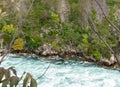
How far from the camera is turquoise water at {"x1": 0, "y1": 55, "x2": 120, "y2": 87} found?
8.06m

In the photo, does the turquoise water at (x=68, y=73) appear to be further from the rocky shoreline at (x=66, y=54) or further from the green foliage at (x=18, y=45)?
the green foliage at (x=18, y=45)

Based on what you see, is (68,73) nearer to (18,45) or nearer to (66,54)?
(66,54)

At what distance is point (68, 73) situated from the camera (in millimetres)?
8875

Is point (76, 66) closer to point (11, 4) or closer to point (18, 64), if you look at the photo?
point (18, 64)

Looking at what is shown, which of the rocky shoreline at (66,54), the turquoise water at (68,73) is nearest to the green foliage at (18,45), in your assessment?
the turquoise water at (68,73)

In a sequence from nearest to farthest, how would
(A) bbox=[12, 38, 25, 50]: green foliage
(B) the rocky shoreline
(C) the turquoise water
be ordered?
(A) bbox=[12, 38, 25, 50]: green foliage, (C) the turquoise water, (B) the rocky shoreline

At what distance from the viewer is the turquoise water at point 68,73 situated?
8.06 m

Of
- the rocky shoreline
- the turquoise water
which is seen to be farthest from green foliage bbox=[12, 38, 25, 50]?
the rocky shoreline

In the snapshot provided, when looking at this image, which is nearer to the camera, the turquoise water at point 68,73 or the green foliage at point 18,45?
the green foliage at point 18,45

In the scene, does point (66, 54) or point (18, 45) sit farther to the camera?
point (66, 54)

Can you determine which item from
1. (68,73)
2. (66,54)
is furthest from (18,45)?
(66,54)

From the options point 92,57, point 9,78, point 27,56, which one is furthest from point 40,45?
point 9,78

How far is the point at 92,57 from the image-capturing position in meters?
10.7

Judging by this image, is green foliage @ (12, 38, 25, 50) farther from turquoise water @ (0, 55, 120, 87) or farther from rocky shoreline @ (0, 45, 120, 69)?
rocky shoreline @ (0, 45, 120, 69)
